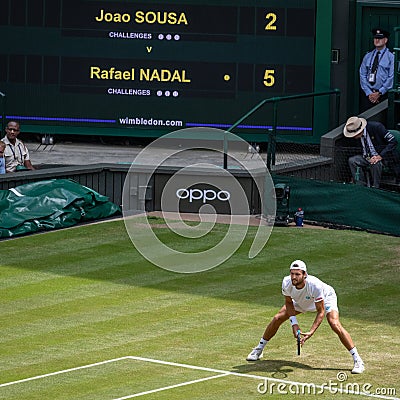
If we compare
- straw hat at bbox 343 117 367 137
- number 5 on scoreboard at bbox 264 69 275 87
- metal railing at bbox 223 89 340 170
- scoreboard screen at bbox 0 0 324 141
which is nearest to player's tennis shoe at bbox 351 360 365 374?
metal railing at bbox 223 89 340 170

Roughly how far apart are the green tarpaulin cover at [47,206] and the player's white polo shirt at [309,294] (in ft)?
27.7

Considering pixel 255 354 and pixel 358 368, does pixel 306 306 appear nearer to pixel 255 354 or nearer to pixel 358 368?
pixel 255 354

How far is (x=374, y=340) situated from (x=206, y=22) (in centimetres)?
1157

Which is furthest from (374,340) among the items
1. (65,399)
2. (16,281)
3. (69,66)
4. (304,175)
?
(69,66)

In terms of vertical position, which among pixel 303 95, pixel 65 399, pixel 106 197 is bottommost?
pixel 65 399

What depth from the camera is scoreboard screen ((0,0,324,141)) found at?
26500mm

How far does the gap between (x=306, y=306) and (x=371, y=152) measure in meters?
9.35

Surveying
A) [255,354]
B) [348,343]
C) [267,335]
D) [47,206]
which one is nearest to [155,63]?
[47,206]

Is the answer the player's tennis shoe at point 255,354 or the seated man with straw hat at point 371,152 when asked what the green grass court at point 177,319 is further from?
the seated man with straw hat at point 371,152

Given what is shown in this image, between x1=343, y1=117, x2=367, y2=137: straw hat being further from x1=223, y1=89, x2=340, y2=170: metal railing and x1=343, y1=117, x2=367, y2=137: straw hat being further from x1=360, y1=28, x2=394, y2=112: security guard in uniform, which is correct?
x1=360, y1=28, x2=394, y2=112: security guard in uniform

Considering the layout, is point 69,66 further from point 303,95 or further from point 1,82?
point 303,95

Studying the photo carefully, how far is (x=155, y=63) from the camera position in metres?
26.8

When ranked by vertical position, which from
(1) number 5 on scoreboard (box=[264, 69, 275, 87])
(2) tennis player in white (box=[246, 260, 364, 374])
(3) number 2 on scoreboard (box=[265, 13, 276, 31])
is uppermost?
(3) number 2 on scoreboard (box=[265, 13, 276, 31])

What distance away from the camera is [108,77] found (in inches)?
1061
